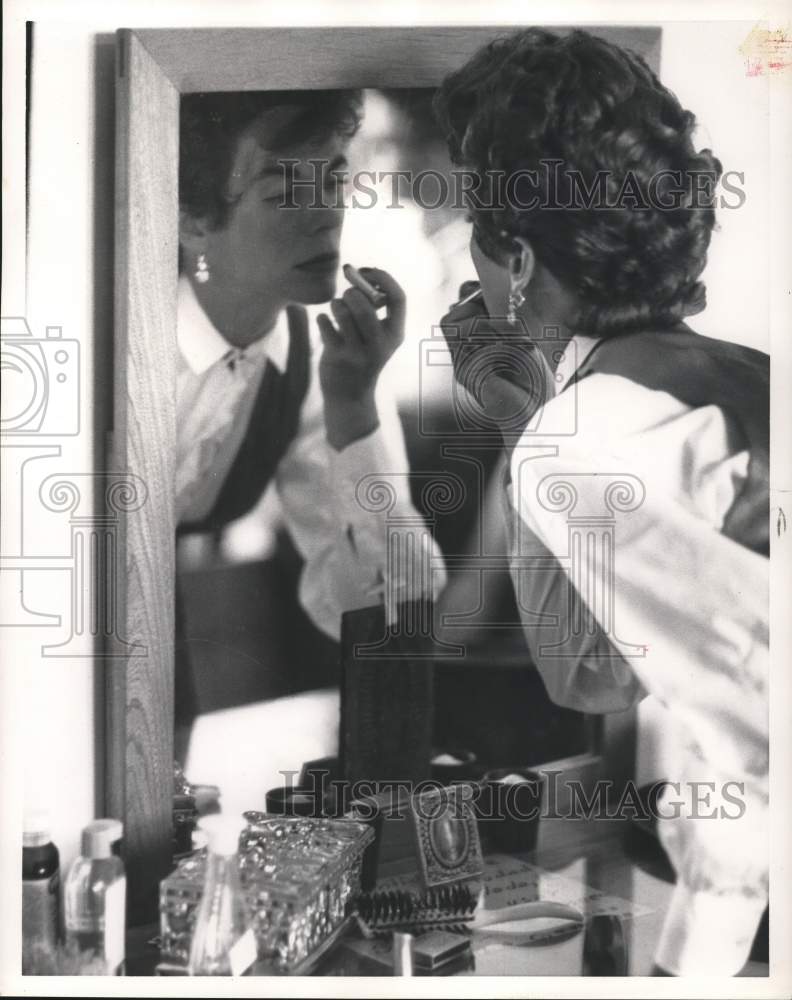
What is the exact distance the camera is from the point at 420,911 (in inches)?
49.0

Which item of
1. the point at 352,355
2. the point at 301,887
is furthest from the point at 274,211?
the point at 301,887

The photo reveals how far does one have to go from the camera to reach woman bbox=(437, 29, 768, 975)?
1238 millimetres

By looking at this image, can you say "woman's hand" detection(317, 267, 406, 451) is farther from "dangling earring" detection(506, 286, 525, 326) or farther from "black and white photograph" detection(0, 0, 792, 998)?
"dangling earring" detection(506, 286, 525, 326)

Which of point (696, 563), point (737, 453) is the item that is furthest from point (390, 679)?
point (737, 453)

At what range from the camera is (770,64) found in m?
1.26

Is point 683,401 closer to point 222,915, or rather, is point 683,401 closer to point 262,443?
point 262,443

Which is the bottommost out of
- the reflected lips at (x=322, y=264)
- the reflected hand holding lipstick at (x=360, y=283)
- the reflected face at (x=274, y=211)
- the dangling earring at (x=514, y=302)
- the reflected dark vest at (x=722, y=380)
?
the reflected dark vest at (x=722, y=380)

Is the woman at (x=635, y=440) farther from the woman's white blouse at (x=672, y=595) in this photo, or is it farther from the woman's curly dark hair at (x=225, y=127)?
the woman's curly dark hair at (x=225, y=127)

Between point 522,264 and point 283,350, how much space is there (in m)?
0.31

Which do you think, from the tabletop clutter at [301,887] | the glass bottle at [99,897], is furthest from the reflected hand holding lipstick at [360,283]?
the glass bottle at [99,897]

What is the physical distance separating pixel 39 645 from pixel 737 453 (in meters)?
0.90

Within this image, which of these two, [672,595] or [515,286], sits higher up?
[515,286]

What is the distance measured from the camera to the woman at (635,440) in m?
1.24

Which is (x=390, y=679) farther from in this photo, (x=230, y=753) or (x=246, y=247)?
(x=246, y=247)
